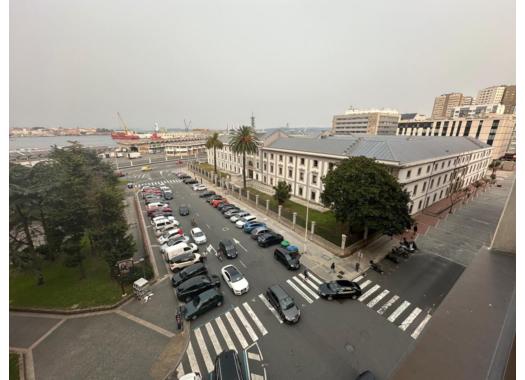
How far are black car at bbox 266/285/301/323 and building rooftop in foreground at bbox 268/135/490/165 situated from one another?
23.9 meters

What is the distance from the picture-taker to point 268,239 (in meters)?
26.9

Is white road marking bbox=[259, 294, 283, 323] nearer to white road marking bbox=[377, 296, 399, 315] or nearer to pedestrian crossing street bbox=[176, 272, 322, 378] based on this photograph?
pedestrian crossing street bbox=[176, 272, 322, 378]

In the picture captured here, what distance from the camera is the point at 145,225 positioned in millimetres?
33031

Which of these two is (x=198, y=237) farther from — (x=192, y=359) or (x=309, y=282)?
(x=309, y=282)

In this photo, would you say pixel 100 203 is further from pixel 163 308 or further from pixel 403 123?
pixel 403 123

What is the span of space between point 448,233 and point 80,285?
A: 46384 millimetres

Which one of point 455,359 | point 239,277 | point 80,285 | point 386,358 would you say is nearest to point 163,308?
point 239,277

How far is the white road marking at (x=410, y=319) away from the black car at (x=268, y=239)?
49.0ft

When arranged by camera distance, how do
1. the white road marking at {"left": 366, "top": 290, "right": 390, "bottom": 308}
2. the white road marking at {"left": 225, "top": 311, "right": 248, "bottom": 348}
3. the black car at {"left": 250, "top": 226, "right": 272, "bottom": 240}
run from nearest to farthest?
1. the white road marking at {"left": 225, "top": 311, "right": 248, "bottom": 348}
2. the white road marking at {"left": 366, "top": 290, "right": 390, "bottom": 308}
3. the black car at {"left": 250, "top": 226, "right": 272, "bottom": 240}

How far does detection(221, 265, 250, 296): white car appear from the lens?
1909 centimetres

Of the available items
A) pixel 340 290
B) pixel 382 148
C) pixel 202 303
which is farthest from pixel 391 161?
pixel 202 303

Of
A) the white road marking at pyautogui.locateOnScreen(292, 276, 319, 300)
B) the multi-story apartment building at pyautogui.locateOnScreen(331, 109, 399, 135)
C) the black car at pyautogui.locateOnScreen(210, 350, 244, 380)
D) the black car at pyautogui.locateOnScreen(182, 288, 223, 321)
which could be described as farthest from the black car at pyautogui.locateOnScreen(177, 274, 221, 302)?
the multi-story apartment building at pyautogui.locateOnScreen(331, 109, 399, 135)

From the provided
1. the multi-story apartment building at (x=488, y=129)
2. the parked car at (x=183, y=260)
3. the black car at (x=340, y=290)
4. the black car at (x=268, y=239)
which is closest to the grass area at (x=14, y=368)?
the parked car at (x=183, y=260)

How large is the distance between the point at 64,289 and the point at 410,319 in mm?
30695
